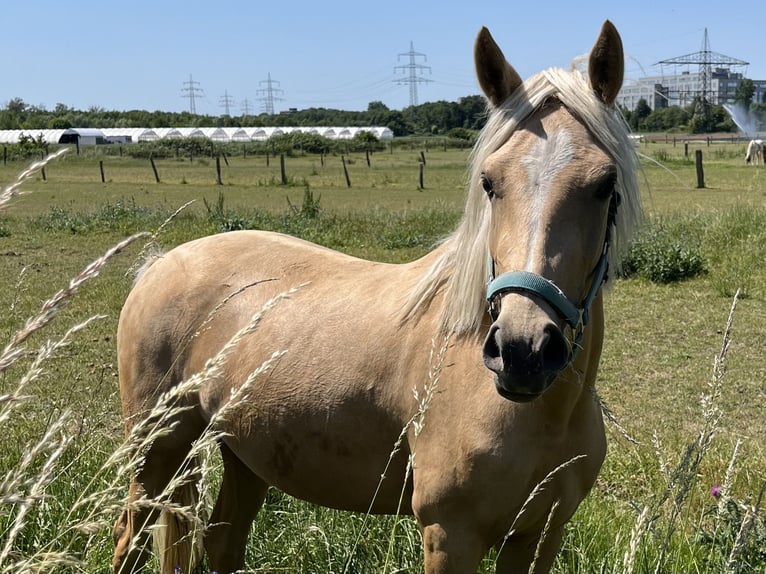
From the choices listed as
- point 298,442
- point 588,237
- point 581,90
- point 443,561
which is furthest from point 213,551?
point 581,90

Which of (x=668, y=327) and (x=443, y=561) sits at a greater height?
(x=443, y=561)

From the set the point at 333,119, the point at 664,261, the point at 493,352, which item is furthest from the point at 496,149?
the point at 333,119

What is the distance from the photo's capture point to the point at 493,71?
7.27 ft

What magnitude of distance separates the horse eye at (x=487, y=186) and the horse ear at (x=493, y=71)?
1.08 ft

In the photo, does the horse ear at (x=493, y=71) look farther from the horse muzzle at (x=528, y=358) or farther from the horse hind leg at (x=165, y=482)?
the horse hind leg at (x=165, y=482)

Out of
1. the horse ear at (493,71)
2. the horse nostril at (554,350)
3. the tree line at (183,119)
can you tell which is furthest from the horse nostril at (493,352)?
the tree line at (183,119)

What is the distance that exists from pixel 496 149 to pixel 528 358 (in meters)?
0.73

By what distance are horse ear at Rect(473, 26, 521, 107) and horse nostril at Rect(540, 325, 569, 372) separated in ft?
2.86

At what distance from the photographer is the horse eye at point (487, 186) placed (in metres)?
2.03

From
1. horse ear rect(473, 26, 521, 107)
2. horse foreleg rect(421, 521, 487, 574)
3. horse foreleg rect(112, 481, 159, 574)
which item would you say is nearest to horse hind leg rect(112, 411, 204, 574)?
horse foreleg rect(112, 481, 159, 574)

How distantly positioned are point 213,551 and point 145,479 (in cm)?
48

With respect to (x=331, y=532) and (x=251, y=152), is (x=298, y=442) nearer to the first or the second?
(x=331, y=532)

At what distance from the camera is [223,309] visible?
290 centimetres

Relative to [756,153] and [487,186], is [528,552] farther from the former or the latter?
[756,153]
